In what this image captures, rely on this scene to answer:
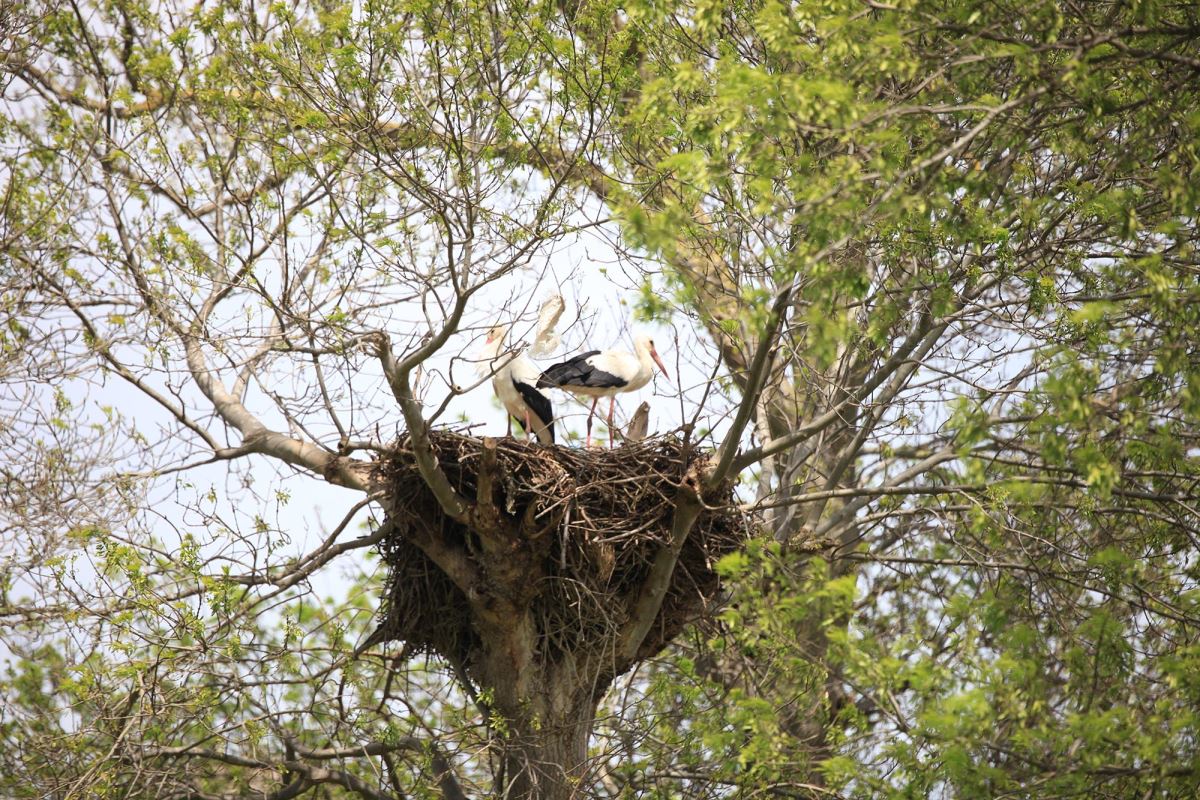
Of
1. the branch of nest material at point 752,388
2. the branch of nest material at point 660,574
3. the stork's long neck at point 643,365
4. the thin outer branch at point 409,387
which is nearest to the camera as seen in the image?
the branch of nest material at point 752,388

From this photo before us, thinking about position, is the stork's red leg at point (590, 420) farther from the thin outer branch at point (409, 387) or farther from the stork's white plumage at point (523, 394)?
the thin outer branch at point (409, 387)

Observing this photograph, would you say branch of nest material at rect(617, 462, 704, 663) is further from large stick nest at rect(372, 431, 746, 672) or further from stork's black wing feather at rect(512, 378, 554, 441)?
stork's black wing feather at rect(512, 378, 554, 441)

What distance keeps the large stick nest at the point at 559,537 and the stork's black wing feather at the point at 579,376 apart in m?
1.83

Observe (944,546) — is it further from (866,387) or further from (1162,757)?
(1162,757)

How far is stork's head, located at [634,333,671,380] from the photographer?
1067 centimetres

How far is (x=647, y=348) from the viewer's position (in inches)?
428

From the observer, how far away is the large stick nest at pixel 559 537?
25.6 ft

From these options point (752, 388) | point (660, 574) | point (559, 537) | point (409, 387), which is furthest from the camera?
point (660, 574)

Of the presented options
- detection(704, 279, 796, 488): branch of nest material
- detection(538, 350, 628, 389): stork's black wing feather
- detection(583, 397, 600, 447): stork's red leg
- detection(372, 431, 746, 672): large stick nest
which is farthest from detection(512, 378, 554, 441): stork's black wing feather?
detection(704, 279, 796, 488): branch of nest material

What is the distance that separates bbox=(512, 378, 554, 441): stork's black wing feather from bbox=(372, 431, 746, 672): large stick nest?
1.62m

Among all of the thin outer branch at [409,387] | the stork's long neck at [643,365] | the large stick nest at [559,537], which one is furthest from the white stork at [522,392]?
the thin outer branch at [409,387]

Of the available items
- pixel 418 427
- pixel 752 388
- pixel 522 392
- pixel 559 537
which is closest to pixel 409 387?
pixel 418 427

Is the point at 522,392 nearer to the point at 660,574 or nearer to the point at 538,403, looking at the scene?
the point at 538,403

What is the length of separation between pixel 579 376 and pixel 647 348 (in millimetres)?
1046
